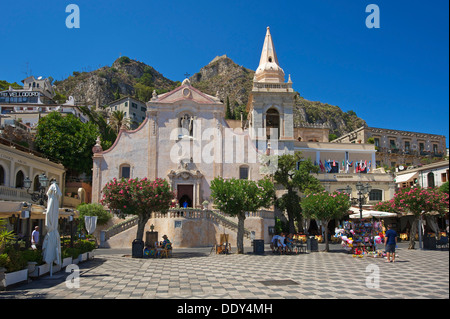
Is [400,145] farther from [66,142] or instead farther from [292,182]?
[66,142]

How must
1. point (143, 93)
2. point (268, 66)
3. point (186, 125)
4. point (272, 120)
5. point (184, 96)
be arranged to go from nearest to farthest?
point (186, 125) < point (184, 96) < point (272, 120) < point (268, 66) < point (143, 93)

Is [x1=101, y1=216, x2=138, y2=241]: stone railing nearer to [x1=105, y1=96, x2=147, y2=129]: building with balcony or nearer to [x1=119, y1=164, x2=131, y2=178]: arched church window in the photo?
[x1=119, y1=164, x2=131, y2=178]: arched church window

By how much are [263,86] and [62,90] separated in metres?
91.1

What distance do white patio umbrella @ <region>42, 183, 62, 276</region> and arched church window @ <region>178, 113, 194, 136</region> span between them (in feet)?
77.5

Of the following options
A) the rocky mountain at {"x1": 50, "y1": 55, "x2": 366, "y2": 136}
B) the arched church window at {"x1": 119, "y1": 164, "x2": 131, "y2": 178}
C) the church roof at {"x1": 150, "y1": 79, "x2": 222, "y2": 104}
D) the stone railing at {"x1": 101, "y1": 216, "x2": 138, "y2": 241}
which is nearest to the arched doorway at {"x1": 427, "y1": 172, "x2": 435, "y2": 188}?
the church roof at {"x1": 150, "y1": 79, "x2": 222, "y2": 104}

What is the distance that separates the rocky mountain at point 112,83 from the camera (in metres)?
113

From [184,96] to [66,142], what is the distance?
1653 cm

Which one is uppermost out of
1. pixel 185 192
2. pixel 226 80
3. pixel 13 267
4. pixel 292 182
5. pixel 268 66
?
pixel 226 80

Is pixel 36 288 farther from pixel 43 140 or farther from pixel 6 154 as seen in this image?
pixel 43 140

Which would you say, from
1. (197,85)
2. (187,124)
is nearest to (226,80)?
(197,85)

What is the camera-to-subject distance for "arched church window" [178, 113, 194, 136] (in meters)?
39.1

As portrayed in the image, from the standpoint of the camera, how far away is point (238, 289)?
37.5ft

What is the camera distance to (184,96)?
39.6 m
